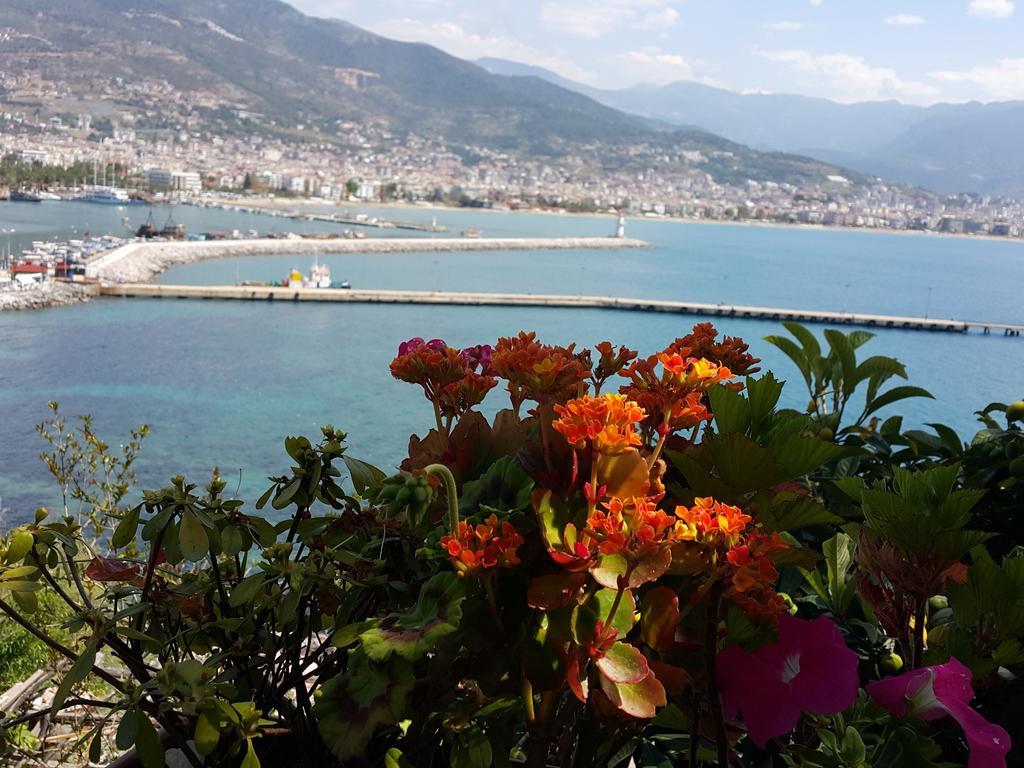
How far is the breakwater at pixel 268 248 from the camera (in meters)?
28.9

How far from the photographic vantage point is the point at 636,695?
383 mm

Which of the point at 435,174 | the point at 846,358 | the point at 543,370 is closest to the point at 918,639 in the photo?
the point at 543,370

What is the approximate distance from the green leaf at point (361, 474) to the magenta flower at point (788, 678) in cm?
26

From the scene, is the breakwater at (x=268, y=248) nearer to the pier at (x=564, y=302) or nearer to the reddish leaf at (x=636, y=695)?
the pier at (x=564, y=302)

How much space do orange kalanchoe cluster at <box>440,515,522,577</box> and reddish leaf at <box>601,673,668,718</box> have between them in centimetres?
7

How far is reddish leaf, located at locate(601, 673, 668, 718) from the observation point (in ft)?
1.23

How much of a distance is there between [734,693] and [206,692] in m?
0.29

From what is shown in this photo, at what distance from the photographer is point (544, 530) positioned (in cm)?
41

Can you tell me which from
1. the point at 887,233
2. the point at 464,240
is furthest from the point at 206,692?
the point at 887,233

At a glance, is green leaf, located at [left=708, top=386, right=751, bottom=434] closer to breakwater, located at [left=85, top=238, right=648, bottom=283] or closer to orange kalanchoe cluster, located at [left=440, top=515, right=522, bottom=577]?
orange kalanchoe cluster, located at [left=440, top=515, right=522, bottom=577]

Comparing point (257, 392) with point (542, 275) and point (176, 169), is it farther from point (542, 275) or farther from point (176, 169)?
point (176, 169)

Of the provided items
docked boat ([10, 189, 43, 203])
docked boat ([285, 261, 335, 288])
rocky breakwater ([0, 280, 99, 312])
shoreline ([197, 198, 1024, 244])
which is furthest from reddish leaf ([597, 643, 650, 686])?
shoreline ([197, 198, 1024, 244])

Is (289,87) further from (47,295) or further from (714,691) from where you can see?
(714,691)

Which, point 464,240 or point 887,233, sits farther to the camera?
point 887,233
